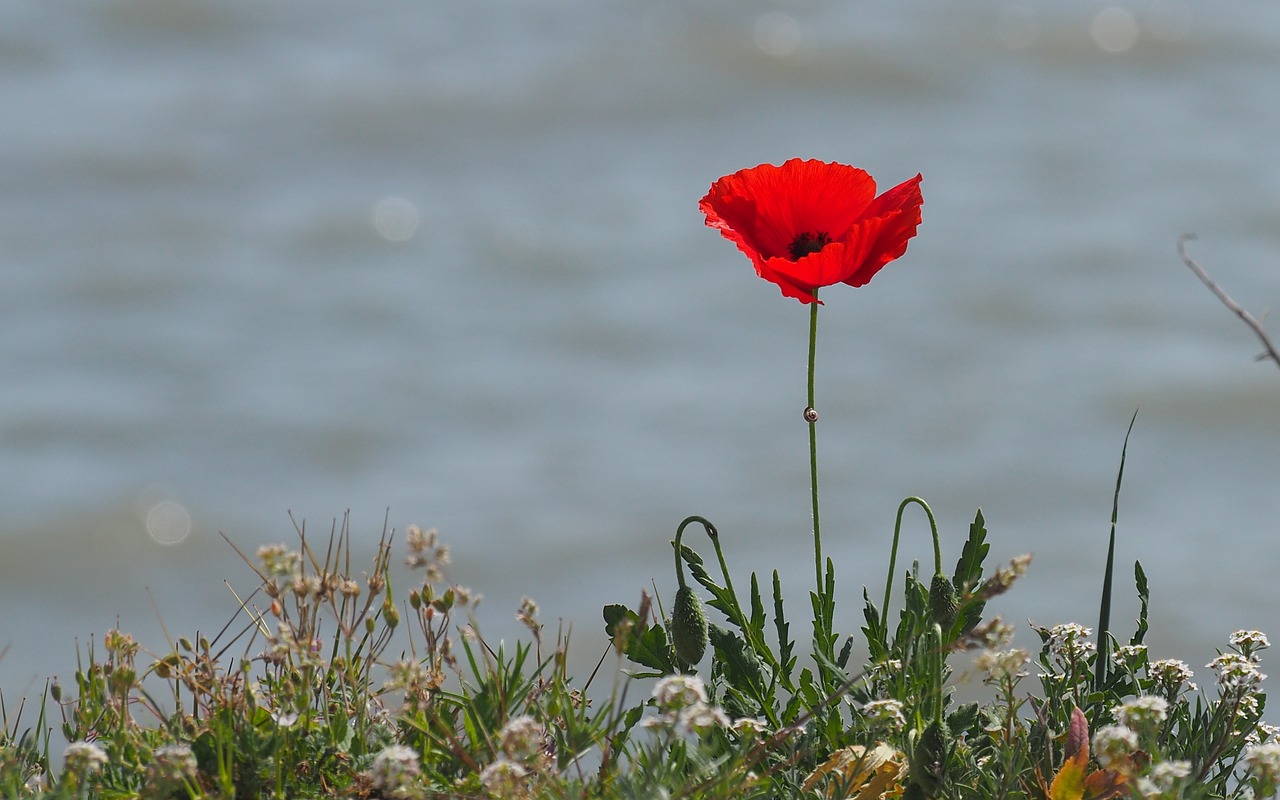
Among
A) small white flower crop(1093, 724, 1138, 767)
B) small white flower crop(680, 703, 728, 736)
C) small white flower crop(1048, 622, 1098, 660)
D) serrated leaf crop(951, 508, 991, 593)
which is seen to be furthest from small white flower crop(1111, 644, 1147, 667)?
small white flower crop(680, 703, 728, 736)

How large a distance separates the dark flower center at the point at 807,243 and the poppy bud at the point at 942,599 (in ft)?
1.72

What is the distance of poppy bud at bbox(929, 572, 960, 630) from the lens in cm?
189

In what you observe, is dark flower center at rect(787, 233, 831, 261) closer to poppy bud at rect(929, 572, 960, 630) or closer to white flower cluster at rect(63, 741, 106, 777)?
poppy bud at rect(929, 572, 960, 630)

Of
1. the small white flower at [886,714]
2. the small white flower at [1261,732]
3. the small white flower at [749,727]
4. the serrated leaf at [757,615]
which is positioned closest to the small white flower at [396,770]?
the small white flower at [749,727]

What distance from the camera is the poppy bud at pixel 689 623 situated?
1.86 metres

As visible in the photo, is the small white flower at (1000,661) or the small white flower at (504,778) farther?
the small white flower at (1000,661)

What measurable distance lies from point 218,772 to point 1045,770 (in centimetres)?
94

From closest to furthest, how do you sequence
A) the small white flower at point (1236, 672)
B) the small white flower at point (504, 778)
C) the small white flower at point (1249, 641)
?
the small white flower at point (504, 778) → the small white flower at point (1236, 672) → the small white flower at point (1249, 641)

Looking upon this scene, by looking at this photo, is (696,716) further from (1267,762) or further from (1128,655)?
(1128,655)

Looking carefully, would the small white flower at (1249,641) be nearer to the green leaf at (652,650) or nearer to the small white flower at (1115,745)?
the small white flower at (1115,745)

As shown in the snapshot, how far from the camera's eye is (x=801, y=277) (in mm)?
2045

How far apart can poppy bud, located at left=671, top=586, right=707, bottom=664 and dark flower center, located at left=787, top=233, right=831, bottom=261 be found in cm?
56

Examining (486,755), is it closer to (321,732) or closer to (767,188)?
(321,732)

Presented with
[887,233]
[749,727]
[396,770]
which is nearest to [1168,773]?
[749,727]
